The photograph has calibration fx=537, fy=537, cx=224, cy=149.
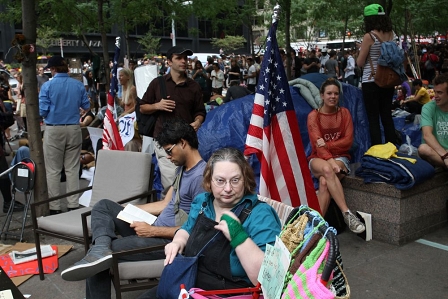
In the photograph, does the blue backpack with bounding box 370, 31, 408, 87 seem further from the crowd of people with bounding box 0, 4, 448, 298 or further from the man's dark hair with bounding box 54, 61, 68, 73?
the man's dark hair with bounding box 54, 61, 68, 73

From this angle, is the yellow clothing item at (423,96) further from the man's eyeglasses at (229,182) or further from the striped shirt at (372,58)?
the man's eyeglasses at (229,182)

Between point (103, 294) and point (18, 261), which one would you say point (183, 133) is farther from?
point (18, 261)

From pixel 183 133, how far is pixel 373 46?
3116 millimetres

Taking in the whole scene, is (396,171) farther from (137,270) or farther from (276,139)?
(137,270)

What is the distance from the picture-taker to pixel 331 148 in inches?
220

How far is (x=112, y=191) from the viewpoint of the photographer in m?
5.31

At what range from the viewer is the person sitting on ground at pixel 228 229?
273 cm

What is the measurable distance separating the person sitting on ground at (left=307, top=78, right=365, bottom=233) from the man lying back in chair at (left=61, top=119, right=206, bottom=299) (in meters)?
1.82

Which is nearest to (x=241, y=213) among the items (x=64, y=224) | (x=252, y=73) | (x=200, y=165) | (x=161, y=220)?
(x=200, y=165)

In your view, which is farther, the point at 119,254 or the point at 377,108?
the point at 377,108

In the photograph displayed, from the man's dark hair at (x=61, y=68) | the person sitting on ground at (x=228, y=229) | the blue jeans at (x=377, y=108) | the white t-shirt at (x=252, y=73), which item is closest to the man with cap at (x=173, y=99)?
the man's dark hair at (x=61, y=68)

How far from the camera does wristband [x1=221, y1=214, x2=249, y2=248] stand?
2.71 m

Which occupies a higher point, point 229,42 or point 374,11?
point 229,42

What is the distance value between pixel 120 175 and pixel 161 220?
1.36 metres
